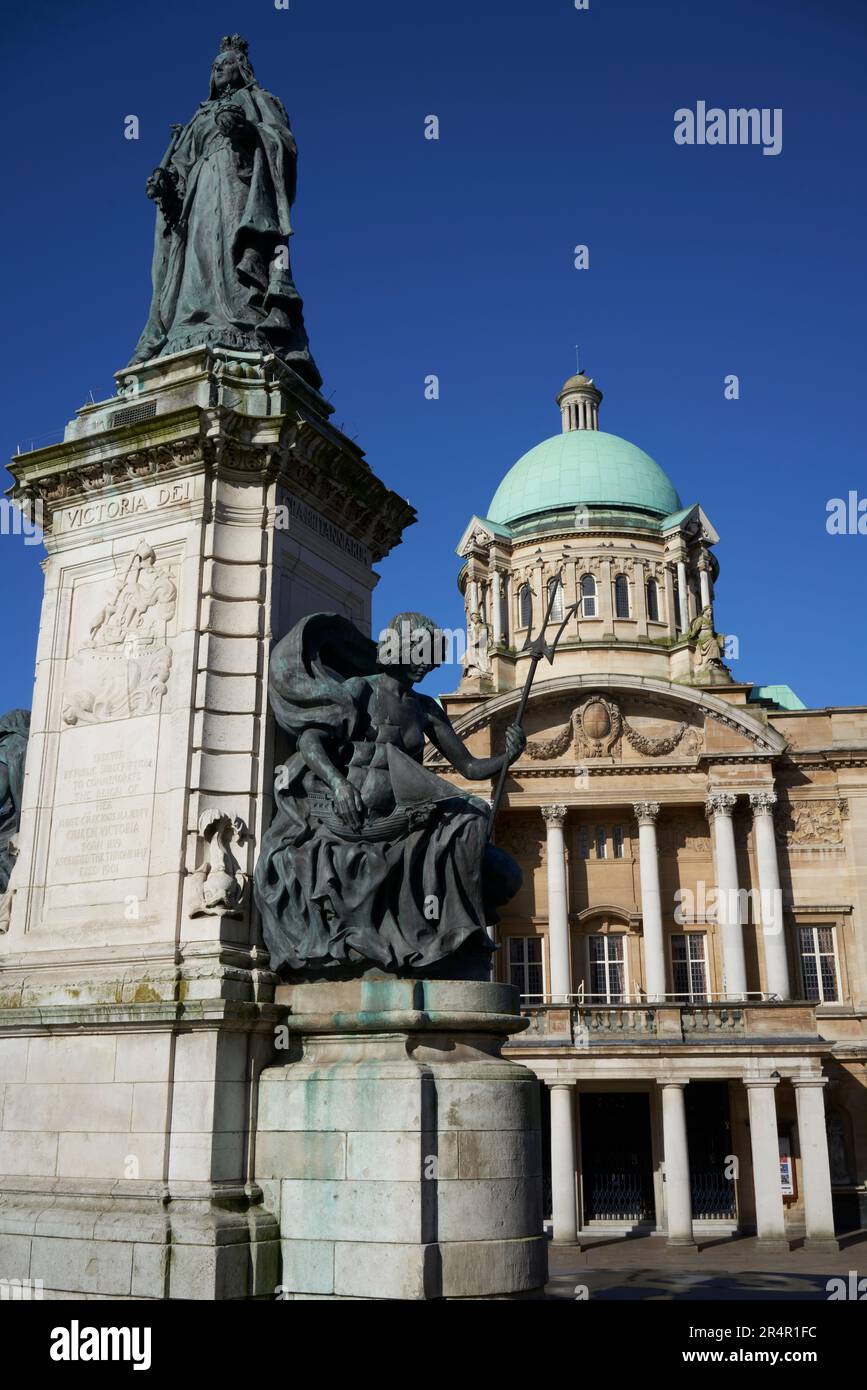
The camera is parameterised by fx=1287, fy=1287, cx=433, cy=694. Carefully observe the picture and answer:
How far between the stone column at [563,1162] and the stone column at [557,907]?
8.54 metres

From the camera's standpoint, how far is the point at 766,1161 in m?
37.2

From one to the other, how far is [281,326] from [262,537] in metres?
2.06

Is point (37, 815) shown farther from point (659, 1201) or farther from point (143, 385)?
point (659, 1201)

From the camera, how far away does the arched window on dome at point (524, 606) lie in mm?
60531

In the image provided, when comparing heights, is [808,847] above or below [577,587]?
below

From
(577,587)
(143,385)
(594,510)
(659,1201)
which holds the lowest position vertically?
(659,1201)

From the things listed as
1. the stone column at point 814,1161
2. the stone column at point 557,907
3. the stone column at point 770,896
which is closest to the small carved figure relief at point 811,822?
the stone column at point 770,896

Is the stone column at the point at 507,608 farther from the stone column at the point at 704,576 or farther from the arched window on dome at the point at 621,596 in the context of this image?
the stone column at the point at 704,576

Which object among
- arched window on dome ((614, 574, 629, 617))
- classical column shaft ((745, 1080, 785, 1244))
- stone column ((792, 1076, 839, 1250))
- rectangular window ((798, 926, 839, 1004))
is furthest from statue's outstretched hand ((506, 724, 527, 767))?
arched window on dome ((614, 574, 629, 617))

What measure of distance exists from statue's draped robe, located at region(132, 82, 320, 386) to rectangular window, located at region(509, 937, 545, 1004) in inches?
1636

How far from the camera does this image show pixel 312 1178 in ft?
25.5

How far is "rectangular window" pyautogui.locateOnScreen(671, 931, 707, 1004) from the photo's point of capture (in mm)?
49188

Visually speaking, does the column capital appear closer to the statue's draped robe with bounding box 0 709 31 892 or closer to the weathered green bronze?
the weathered green bronze

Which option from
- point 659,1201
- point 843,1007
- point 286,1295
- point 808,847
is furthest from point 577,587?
point 286,1295
